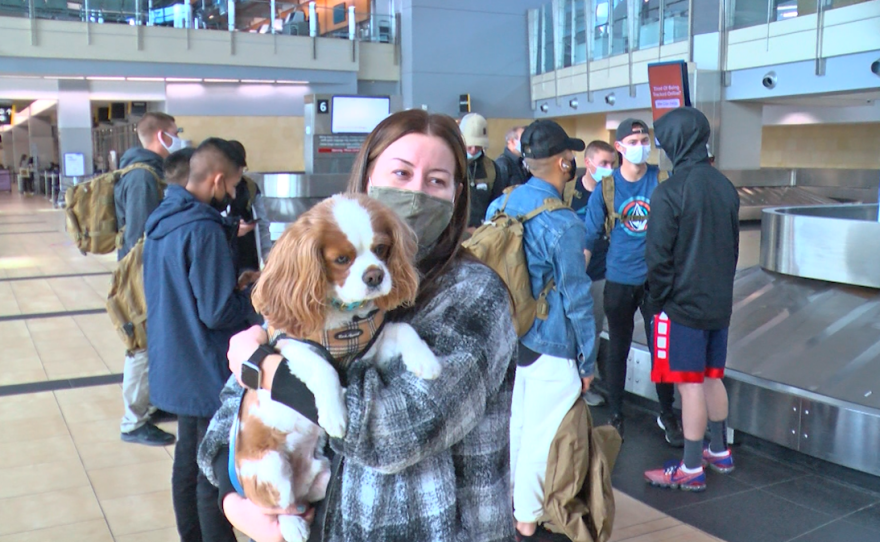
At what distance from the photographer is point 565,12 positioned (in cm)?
2420

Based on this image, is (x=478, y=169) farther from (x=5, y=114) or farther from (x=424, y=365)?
(x=5, y=114)

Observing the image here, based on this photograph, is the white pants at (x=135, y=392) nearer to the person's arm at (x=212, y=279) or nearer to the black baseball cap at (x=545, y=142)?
the person's arm at (x=212, y=279)

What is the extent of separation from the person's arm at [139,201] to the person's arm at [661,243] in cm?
306

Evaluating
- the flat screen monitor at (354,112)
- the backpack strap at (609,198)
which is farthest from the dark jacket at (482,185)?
the flat screen monitor at (354,112)

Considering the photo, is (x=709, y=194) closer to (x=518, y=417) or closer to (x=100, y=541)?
(x=518, y=417)

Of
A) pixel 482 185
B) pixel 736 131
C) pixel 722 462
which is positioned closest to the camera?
pixel 722 462

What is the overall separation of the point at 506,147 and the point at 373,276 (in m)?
5.50

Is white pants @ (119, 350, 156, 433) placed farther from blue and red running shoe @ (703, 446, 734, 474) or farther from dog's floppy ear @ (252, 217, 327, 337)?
dog's floppy ear @ (252, 217, 327, 337)

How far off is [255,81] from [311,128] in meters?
10.6

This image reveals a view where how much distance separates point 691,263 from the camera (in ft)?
13.4

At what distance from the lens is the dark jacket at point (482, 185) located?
6008 millimetres

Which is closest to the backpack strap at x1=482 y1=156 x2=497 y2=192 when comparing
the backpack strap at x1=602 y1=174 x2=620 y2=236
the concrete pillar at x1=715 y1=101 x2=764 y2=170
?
the backpack strap at x1=602 y1=174 x2=620 y2=236

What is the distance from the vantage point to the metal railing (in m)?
20.0

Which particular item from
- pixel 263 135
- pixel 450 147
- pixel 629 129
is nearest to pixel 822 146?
pixel 263 135
